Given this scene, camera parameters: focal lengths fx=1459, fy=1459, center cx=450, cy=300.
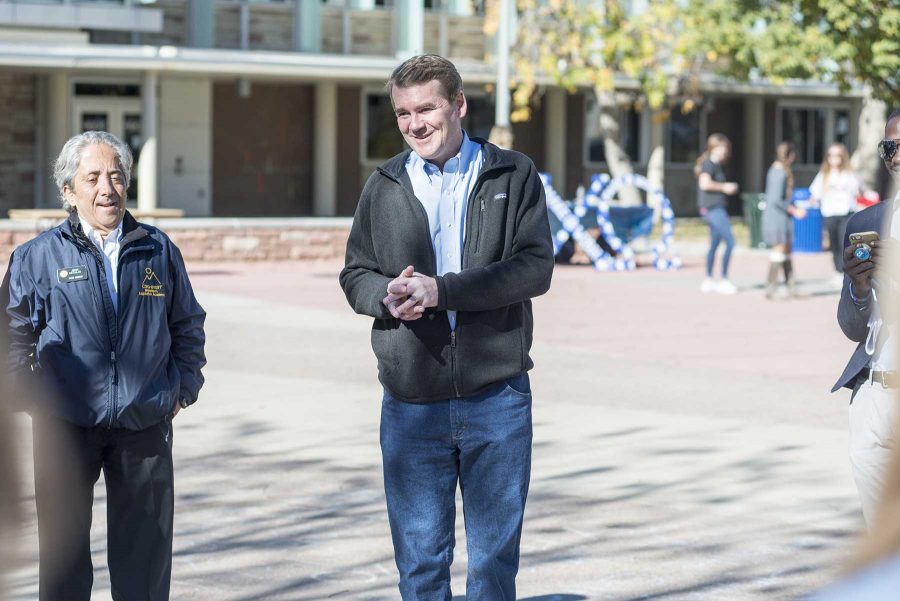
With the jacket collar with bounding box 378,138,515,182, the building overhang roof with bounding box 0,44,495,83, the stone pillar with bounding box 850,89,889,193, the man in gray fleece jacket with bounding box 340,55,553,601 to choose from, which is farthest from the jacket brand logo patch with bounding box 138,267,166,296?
the stone pillar with bounding box 850,89,889,193

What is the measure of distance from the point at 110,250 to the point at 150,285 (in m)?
0.16

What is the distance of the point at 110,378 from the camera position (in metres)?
4.17

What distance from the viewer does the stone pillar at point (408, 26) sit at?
106 feet

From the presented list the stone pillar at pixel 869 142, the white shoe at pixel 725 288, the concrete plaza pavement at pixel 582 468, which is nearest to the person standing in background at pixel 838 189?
the white shoe at pixel 725 288

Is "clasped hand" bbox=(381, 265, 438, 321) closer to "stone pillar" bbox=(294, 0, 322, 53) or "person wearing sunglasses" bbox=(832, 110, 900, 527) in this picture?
"person wearing sunglasses" bbox=(832, 110, 900, 527)

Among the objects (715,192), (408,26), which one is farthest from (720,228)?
(408,26)

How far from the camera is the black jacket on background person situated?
4055 millimetres

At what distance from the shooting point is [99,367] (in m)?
4.17

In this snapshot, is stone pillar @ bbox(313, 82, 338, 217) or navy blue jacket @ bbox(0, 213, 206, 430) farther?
stone pillar @ bbox(313, 82, 338, 217)

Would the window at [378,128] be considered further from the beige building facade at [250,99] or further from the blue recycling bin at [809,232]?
the blue recycling bin at [809,232]

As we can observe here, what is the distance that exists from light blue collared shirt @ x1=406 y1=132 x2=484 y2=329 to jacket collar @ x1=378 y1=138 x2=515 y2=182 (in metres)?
0.03

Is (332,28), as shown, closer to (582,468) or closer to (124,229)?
(582,468)

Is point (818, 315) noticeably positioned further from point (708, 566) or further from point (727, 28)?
point (727, 28)

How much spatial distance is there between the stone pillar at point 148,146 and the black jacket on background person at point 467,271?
23.2m
